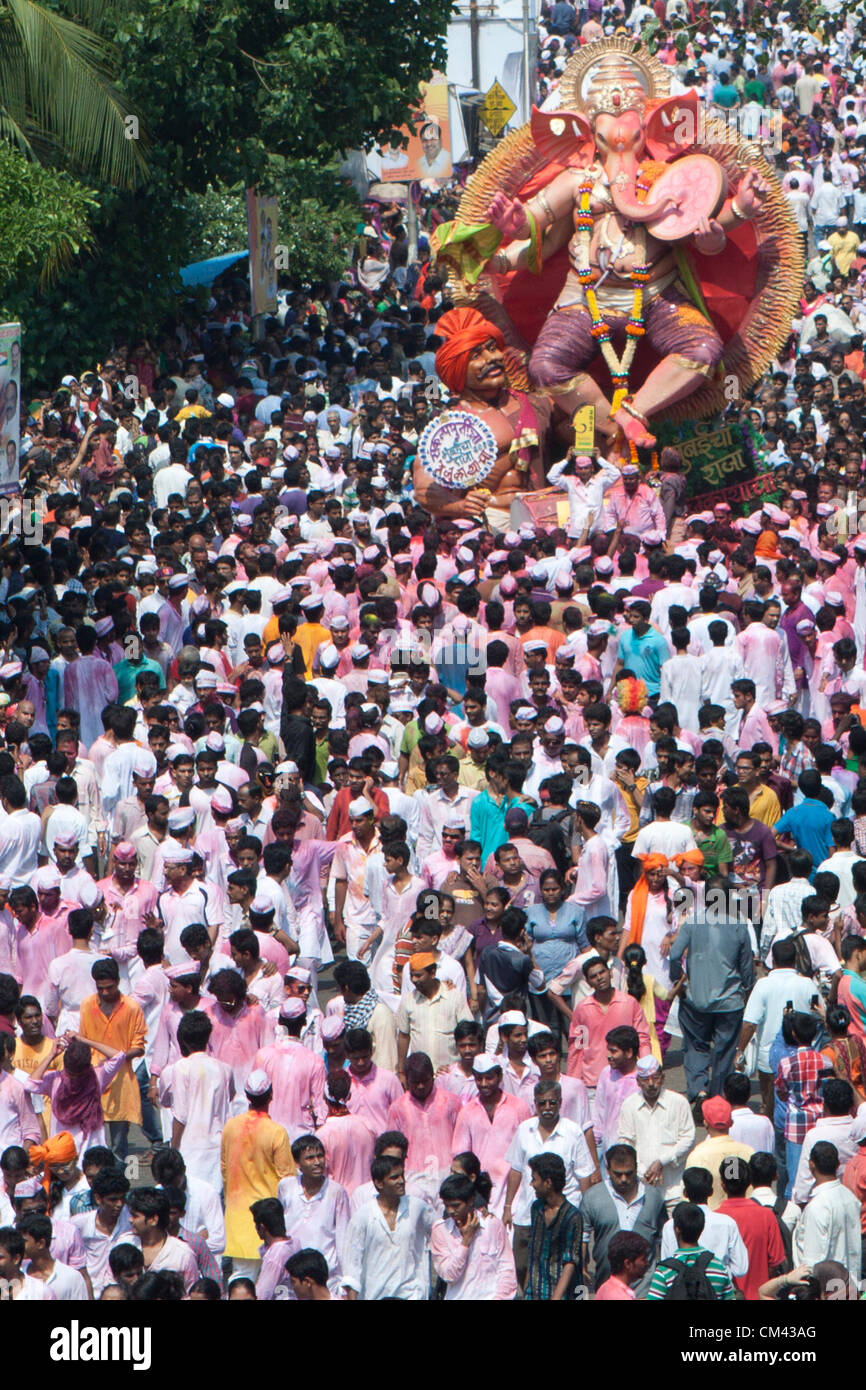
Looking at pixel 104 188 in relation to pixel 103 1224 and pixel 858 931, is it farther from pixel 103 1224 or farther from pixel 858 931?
pixel 103 1224

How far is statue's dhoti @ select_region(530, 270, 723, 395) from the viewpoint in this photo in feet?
59.6

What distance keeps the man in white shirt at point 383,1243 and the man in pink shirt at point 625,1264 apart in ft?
2.40

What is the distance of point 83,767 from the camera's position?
11.5 metres

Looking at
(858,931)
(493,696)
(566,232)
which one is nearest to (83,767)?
(493,696)

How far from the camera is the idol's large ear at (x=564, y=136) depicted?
18375 millimetres

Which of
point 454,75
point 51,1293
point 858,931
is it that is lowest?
point 51,1293

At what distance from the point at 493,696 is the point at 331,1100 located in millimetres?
4602

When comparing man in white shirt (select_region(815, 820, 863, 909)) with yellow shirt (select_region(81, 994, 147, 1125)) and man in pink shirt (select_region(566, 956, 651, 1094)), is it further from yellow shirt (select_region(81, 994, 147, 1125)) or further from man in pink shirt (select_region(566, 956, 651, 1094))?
yellow shirt (select_region(81, 994, 147, 1125))

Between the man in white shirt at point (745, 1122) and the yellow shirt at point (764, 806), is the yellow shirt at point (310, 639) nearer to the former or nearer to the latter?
the yellow shirt at point (764, 806)

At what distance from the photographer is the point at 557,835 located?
413 inches

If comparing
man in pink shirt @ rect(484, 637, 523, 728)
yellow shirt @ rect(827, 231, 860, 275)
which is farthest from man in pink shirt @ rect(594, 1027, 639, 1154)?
Result: yellow shirt @ rect(827, 231, 860, 275)

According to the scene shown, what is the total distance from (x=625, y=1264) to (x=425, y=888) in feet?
10.4

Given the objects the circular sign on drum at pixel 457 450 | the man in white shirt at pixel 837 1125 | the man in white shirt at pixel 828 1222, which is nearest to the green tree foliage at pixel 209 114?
the circular sign on drum at pixel 457 450

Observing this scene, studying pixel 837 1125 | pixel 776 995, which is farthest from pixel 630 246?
pixel 837 1125
